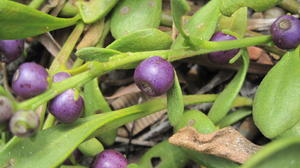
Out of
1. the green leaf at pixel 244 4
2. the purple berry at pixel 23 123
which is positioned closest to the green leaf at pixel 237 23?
the green leaf at pixel 244 4

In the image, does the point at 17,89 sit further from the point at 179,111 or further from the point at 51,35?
the point at 51,35

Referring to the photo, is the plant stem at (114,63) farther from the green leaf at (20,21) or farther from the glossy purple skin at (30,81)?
the green leaf at (20,21)

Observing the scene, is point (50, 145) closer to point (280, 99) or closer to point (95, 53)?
point (95, 53)

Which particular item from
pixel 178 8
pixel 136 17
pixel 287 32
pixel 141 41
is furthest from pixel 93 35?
pixel 287 32

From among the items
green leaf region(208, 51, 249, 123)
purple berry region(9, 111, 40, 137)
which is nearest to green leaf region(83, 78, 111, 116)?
green leaf region(208, 51, 249, 123)

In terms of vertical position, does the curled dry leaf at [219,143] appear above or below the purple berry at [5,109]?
below

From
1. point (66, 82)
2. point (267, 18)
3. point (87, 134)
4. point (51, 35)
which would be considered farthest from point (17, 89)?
point (267, 18)
